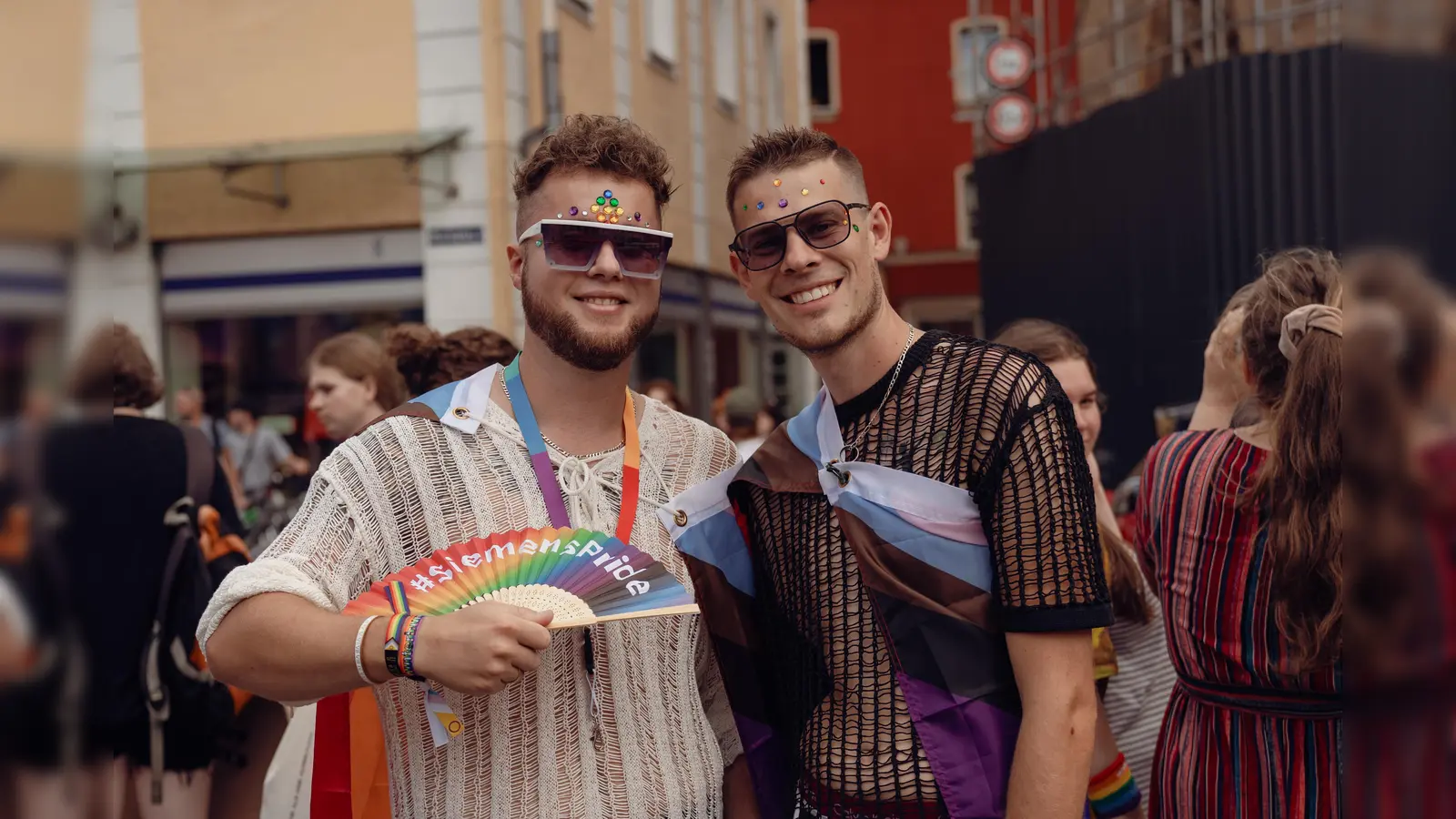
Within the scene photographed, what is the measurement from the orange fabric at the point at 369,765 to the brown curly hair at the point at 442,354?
177 centimetres

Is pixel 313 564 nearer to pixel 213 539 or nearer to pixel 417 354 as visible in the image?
pixel 213 539

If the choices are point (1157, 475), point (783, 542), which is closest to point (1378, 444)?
point (783, 542)

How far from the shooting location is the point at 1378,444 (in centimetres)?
55

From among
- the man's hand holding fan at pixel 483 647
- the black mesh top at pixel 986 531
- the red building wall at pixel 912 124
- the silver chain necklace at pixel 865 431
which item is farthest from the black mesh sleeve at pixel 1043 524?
the red building wall at pixel 912 124

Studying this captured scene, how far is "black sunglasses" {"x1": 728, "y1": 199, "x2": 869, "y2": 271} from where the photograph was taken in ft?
7.68

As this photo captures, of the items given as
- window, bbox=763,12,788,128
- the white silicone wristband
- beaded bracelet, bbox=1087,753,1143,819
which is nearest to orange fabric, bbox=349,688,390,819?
the white silicone wristband

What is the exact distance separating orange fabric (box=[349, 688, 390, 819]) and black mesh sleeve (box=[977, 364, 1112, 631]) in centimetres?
137

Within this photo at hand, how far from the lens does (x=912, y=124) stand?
93.2ft

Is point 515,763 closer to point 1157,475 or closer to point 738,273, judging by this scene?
point 738,273

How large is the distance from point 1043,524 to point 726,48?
17447 mm

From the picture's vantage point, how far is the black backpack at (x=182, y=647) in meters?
3.68

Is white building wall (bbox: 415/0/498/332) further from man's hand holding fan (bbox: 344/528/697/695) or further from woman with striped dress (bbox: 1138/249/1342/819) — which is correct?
man's hand holding fan (bbox: 344/528/697/695)

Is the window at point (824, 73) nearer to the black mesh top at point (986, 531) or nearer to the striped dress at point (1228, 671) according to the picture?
the striped dress at point (1228, 671)

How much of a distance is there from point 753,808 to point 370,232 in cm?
924
